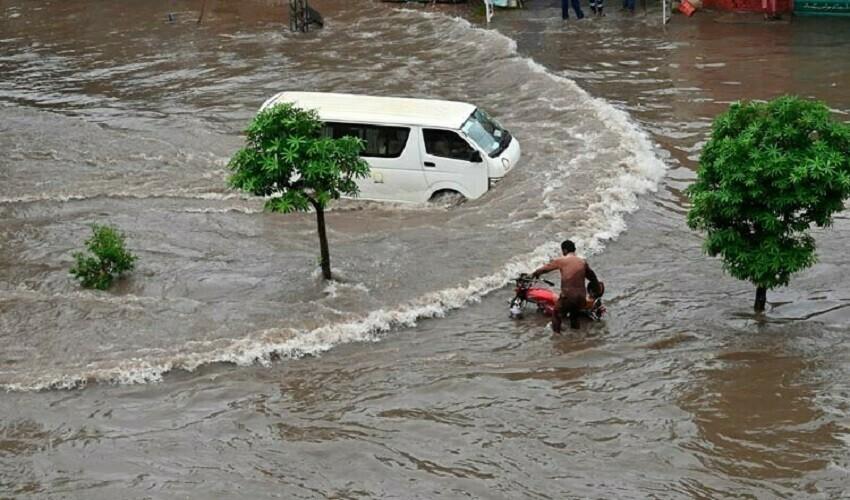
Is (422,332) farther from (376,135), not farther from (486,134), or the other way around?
(486,134)

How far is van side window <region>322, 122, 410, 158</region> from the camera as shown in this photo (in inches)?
572

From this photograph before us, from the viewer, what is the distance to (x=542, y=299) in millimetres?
10938

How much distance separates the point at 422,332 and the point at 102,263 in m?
4.31

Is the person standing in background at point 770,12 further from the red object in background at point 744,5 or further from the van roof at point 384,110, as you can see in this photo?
the van roof at point 384,110

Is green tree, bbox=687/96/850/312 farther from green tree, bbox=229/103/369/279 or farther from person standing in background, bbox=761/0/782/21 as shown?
person standing in background, bbox=761/0/782/21

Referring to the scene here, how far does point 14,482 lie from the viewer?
8.37m

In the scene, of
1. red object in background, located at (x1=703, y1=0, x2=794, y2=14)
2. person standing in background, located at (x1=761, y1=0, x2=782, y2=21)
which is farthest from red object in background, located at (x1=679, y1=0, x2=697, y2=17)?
person standing in background, located at (x1=761, y1=0, x2=782, y2=21)

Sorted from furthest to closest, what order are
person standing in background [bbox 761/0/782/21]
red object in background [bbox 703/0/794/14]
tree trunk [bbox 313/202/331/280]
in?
1. red object in background [bbox 703/0/794/14]
2. person standing in background [bbox 761/0/782/21]
3. tree trunk [bbox 313/202/331/280]

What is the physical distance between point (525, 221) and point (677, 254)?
2.21 metres

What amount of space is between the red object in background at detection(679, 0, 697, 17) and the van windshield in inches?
519

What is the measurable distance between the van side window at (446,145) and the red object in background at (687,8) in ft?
47.0

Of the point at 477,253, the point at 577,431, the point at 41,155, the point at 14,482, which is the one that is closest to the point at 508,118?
the point at 477,253

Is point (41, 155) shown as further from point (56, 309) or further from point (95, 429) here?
point (95, 429)

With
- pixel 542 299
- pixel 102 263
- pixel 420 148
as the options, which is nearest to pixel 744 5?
pixel 420 148
